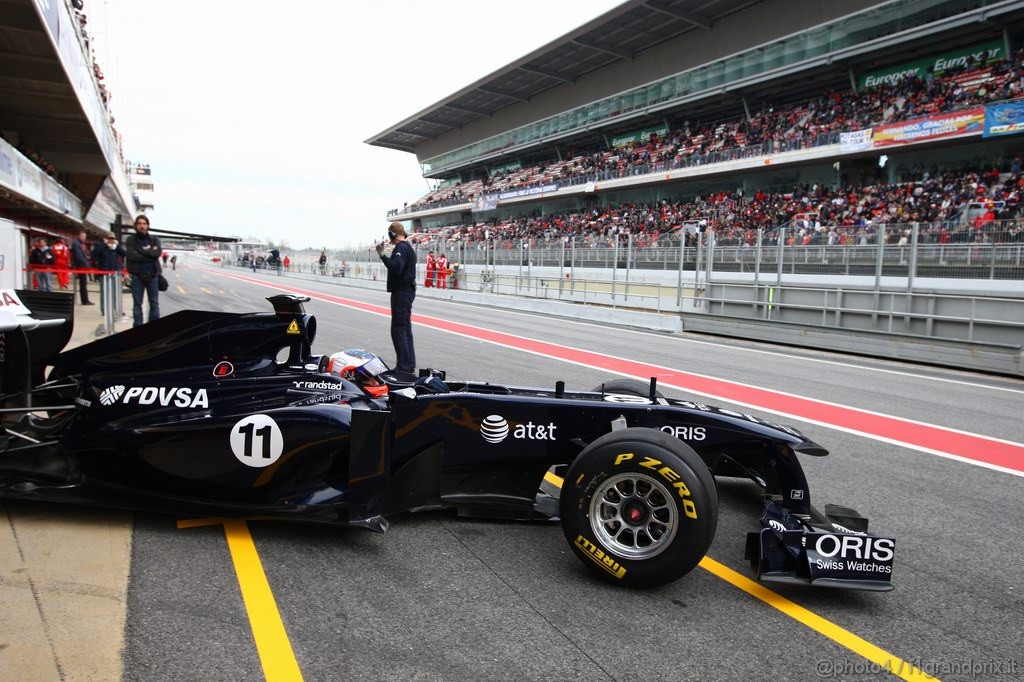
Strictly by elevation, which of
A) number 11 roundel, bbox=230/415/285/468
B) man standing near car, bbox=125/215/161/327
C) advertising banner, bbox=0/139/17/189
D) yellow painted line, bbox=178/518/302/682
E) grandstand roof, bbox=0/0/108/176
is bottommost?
yellow painted line, bbox=178/518/302/682

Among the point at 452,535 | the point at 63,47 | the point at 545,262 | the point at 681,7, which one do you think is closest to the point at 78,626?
the point at 452,535

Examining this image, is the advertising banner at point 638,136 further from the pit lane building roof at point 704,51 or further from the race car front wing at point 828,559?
the race car front wing at point 828,559

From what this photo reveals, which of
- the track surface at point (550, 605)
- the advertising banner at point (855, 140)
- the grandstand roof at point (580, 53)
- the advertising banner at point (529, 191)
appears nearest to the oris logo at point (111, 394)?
the track surface at point (550, 605)

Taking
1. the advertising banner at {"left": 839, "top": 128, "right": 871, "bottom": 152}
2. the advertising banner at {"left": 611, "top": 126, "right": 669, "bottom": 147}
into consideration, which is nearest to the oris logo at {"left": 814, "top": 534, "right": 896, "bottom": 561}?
the advertising banner at {"left": 839, "top": 128, "right": 871, "bottom": 152}

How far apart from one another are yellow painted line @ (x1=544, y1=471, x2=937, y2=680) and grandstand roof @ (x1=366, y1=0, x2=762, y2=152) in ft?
128

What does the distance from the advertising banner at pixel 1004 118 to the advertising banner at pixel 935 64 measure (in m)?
4.16

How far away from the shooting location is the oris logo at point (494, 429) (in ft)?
11.1

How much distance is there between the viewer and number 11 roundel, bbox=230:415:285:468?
3.36 m

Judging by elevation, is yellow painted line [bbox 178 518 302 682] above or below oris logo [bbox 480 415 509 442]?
below

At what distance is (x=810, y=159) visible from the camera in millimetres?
29828

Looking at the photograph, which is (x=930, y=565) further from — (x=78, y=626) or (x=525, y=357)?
(x=525, y=357)

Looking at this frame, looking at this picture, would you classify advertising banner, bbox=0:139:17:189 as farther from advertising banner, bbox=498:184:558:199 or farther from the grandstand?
advertising banner, bbox=498:184:558:199

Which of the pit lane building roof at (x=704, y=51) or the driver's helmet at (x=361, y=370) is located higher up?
the pit lane building roof at (x=704, y=51)

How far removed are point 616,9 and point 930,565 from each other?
40242 millimetres
